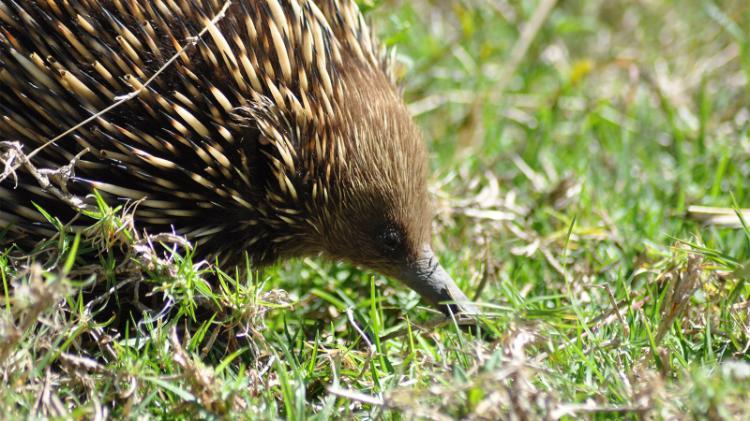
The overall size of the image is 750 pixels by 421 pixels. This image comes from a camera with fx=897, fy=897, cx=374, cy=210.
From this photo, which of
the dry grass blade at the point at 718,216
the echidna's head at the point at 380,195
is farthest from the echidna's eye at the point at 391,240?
the dry grass blade at the point at 718,216

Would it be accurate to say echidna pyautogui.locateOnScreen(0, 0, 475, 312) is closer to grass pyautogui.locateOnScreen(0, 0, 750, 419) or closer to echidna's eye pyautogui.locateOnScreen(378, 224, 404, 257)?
echidna's eye pyautogui.locateOnScreen(378, 224, 404, 257)

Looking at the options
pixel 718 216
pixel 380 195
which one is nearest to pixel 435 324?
pixel 380 195

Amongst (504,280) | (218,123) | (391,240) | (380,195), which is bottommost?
(504,280)

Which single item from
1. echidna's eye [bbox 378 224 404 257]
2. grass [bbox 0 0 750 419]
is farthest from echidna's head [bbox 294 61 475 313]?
grass [bbox 0 0 750 419]

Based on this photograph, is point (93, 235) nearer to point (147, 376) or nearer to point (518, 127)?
point (147, 376)

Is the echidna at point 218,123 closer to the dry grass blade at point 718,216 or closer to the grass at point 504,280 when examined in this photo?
the grass at point 504,280

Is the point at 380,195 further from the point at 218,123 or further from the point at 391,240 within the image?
the point at 218,123

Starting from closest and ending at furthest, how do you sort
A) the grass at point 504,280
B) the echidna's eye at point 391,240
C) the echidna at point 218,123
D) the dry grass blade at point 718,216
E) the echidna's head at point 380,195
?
the grass at point 504,280 → the echidna at point 218,123 → the echidna's head at point 380,195 → the echidna's eye at point 391,240 → the dry grass blade at point 718,216
